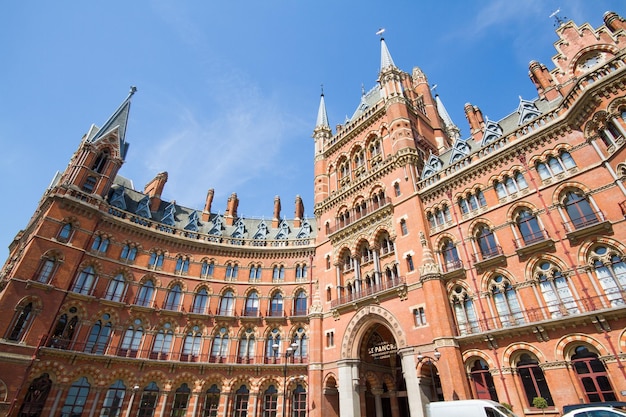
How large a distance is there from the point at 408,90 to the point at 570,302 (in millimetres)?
29470

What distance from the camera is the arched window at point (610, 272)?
1667 cm

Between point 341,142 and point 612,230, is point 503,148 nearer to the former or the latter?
point 612,230

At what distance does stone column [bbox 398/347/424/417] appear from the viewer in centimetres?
2125

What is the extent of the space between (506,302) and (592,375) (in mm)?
5247

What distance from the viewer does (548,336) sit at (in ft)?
59.3

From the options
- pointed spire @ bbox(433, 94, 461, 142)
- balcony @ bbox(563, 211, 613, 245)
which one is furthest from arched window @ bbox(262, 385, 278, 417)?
pointed spire @ bbox(433, 94, 461, 142)

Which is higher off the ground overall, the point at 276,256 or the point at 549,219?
the point at 276,256

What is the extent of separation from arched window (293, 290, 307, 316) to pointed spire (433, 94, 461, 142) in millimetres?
27689

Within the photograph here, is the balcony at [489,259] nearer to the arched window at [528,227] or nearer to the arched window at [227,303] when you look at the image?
the arched window at [528,227]

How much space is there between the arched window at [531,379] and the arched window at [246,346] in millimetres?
24447

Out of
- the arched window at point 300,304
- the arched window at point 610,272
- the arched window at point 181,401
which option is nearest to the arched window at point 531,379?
the arched window at point 610,272

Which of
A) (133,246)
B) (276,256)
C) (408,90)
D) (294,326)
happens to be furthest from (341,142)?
(133,246)

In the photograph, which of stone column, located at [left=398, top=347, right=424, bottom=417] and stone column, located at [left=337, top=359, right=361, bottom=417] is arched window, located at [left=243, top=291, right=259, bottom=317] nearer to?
stone column, located at [left=337, top=359, right=361, bottom=417]

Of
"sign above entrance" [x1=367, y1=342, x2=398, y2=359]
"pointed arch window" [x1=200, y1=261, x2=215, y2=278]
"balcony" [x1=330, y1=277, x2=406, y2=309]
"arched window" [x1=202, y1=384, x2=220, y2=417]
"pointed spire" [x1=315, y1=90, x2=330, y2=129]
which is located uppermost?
"pointed spire" [x1=315, y1=90, x2=330, y2=129]
